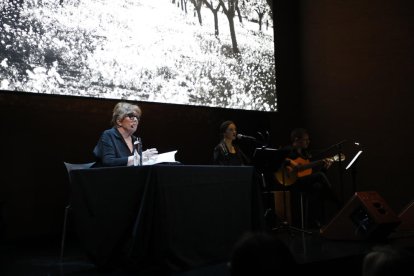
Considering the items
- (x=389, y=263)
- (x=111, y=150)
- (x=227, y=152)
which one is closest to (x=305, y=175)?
(x=227, y=152)

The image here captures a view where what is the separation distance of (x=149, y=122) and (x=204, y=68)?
96 centimetres

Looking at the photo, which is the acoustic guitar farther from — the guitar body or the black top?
the black top

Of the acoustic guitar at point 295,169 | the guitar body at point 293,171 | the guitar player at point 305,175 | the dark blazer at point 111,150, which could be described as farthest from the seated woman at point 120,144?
the guitar body at point 293,171

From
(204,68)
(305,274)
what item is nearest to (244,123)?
(204,68)

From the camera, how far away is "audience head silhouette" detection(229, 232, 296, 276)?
1.11 m

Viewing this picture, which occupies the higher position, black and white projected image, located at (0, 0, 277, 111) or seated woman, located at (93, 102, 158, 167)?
black and white projected image, located at (0, 0, 277, 111)

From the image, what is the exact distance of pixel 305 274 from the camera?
3.30 metres

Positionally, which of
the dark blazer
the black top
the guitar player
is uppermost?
the dark blazer

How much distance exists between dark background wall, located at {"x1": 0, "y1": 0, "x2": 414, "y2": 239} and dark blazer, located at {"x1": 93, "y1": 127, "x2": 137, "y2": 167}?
116 cm

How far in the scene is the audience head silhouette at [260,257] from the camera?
3.63 feet

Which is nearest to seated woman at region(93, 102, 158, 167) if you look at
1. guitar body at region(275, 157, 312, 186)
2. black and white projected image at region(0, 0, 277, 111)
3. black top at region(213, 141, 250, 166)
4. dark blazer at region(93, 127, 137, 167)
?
dark blazer at region(93, 127, 137, 167)

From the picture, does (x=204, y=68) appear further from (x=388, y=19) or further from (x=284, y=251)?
(x=284, y=251)

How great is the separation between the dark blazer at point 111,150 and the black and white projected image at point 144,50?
1.11m

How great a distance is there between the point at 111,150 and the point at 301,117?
14.0 feet
